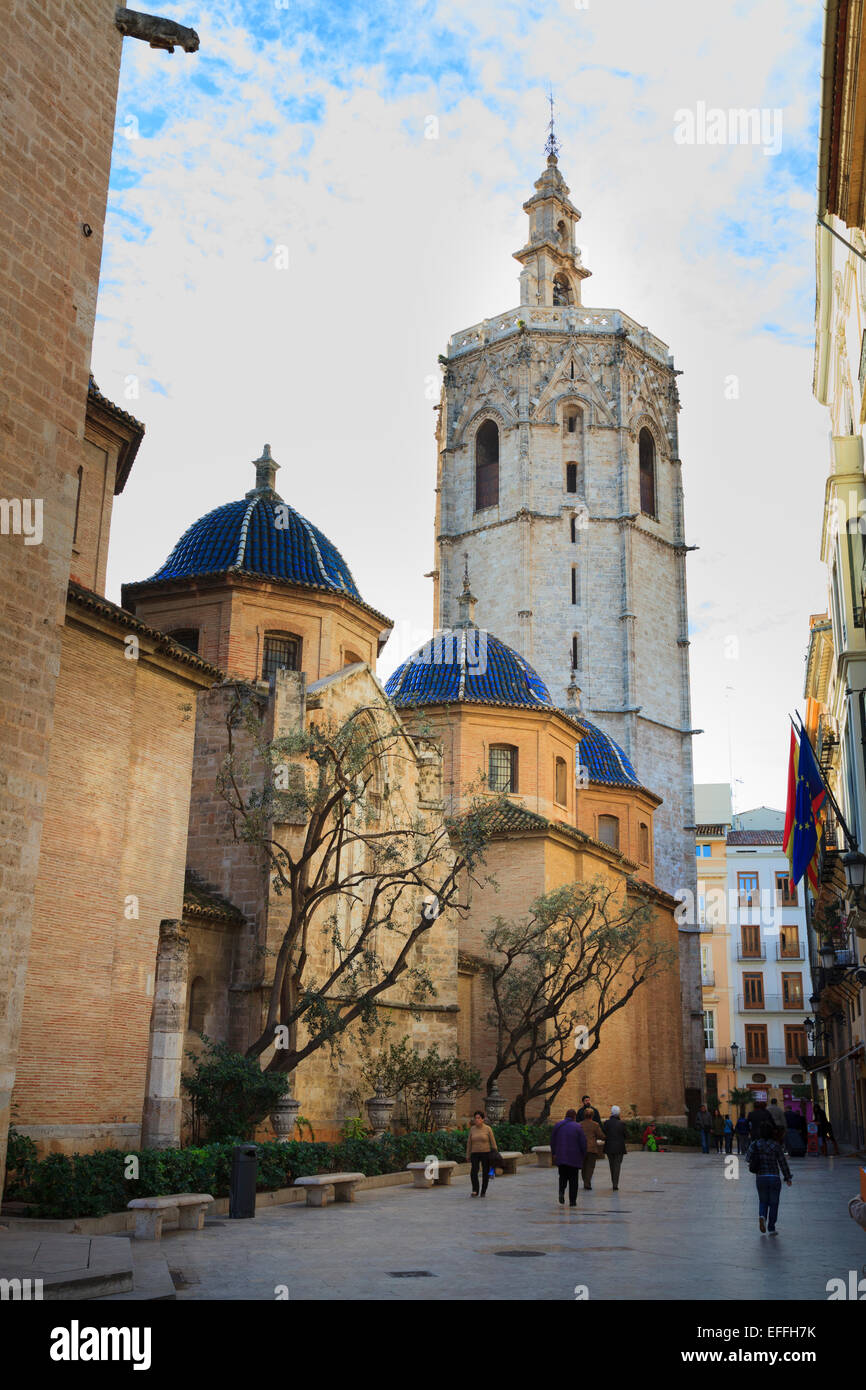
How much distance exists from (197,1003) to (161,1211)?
346 inches

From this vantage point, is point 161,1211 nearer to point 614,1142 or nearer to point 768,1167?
point 768,1167

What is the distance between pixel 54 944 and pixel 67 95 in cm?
1046

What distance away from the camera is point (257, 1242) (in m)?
12.5

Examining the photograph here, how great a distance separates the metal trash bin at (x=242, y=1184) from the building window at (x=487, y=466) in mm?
Answer: 44177

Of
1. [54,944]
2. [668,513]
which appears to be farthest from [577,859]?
[668,513]

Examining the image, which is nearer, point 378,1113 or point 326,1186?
point 326,1186

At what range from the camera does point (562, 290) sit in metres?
65.3

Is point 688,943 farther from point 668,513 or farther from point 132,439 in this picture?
point 132,439

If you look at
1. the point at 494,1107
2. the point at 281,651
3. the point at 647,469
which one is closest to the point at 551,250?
the point at 647,469

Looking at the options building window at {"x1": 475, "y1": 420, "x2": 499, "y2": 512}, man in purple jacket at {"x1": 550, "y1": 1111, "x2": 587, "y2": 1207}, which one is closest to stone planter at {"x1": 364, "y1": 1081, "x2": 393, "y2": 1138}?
man in purple jacket at {"x1": 550, "y1": 1111, "x2": 587, "y2": 1207}

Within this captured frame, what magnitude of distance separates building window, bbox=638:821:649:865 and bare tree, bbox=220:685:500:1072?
55.1 ft

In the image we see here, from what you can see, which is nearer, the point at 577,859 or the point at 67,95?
the point at 67,95

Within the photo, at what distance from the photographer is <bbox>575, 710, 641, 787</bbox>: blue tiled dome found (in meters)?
43.0

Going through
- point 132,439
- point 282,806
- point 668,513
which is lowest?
point 282,806
